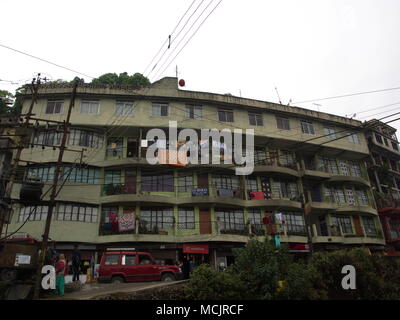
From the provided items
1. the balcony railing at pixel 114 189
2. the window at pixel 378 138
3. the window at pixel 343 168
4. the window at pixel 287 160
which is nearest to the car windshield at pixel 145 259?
the balcony railing at pixel 114 189

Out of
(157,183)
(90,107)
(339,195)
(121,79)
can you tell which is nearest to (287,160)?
(339,195)

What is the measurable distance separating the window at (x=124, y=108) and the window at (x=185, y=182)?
7.11m

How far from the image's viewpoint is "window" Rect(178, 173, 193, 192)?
2578 centimetres

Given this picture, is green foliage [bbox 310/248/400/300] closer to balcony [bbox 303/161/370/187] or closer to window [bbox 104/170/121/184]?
balcony [bbox 303/161/370/187]

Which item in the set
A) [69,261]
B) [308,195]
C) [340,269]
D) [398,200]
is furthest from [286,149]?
[69,261]

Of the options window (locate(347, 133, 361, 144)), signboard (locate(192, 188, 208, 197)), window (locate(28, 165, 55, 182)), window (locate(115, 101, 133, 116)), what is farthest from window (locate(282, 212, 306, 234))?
window (locate(28, 165, 55, 182))

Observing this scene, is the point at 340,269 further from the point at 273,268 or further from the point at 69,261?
the point at 69,261

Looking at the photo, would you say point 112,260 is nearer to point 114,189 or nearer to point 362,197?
point 114,189

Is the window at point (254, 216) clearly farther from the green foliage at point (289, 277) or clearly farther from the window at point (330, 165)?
the green foliage at point (289, 277)

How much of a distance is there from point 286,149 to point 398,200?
16.2m

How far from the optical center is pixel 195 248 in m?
23.6

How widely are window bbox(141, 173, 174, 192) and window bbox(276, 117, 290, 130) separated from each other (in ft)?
39.7

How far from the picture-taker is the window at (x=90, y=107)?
25.8 meters

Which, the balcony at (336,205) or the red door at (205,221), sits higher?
the balcony at (336,205)
